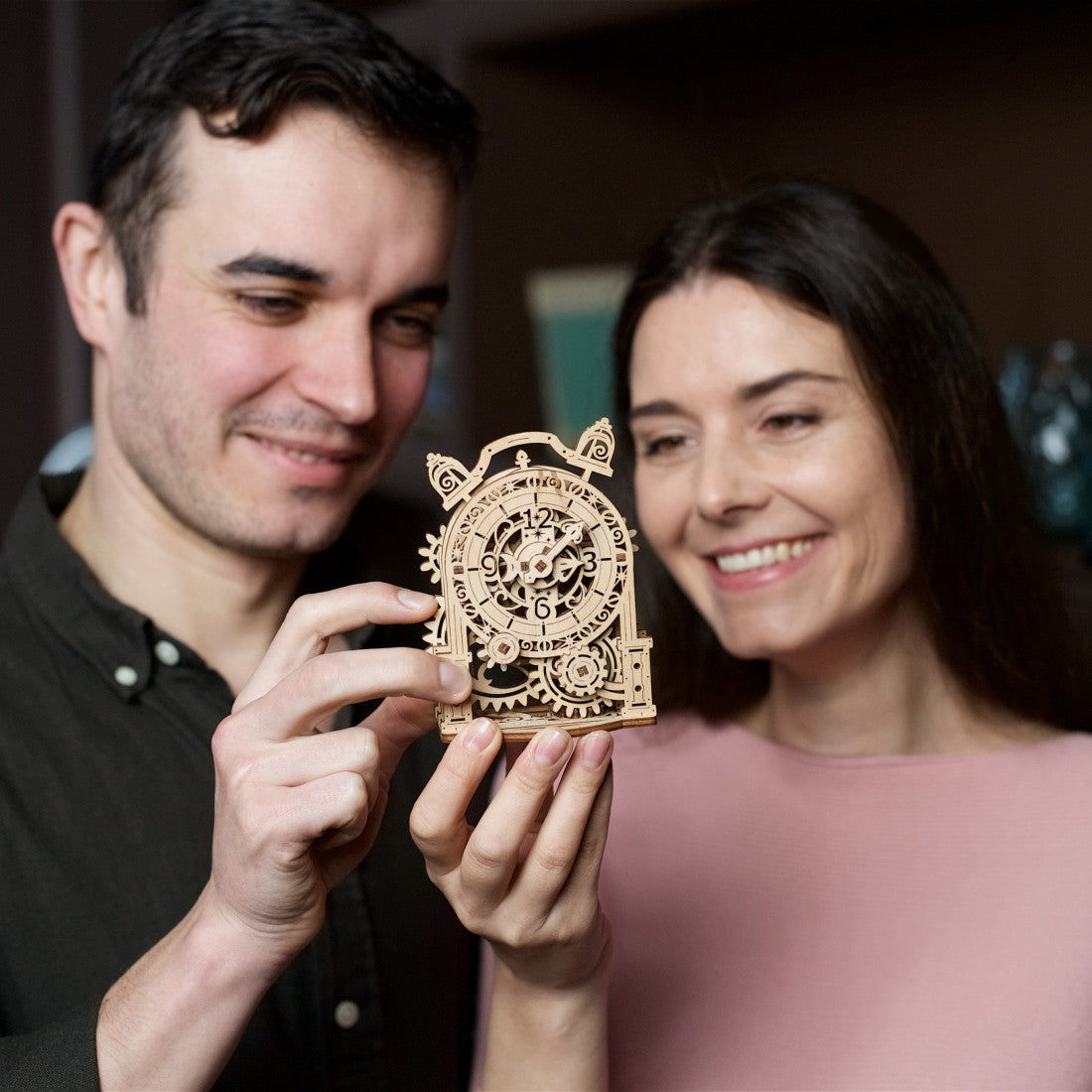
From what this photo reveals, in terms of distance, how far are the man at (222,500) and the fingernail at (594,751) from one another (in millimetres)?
316

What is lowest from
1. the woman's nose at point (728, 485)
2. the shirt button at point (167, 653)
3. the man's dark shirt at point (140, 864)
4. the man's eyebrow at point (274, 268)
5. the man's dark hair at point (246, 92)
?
the man's dark shirt at point (140, 864)

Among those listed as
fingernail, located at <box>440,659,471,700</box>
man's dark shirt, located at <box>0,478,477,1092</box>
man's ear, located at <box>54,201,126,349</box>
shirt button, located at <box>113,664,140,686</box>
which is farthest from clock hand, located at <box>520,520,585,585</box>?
man's ear, located at <box>54,201,126,349</box>

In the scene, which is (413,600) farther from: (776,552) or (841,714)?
(841,714)

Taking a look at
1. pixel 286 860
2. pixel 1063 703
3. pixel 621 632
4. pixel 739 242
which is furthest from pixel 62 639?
pixel 1063 703

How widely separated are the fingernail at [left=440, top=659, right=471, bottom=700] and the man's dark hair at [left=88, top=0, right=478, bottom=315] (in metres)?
1.00

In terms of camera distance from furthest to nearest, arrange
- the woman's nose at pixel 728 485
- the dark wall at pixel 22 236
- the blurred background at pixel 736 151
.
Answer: the dark wall at pixel 22 236, the blurred background at pixel 736 151, the woman's nose at pixel 728 485

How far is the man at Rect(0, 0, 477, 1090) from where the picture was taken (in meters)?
1.90

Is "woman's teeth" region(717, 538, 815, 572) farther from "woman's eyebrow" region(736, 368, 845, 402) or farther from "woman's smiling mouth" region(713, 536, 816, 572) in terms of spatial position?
"woman's eyebrow" region(736, 368, 845, 402)

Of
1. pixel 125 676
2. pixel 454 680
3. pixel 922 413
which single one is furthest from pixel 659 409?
pixel 125 676

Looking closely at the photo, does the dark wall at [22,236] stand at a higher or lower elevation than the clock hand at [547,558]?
higher

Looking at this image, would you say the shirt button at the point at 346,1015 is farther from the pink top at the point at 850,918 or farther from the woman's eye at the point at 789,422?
the woman's eye at the point at 789,422

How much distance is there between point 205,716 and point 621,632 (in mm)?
764

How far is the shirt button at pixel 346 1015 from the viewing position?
1.93 metres

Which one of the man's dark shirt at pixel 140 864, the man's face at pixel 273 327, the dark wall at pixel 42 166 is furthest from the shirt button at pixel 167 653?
A: the dark wall at pixel 42 166
